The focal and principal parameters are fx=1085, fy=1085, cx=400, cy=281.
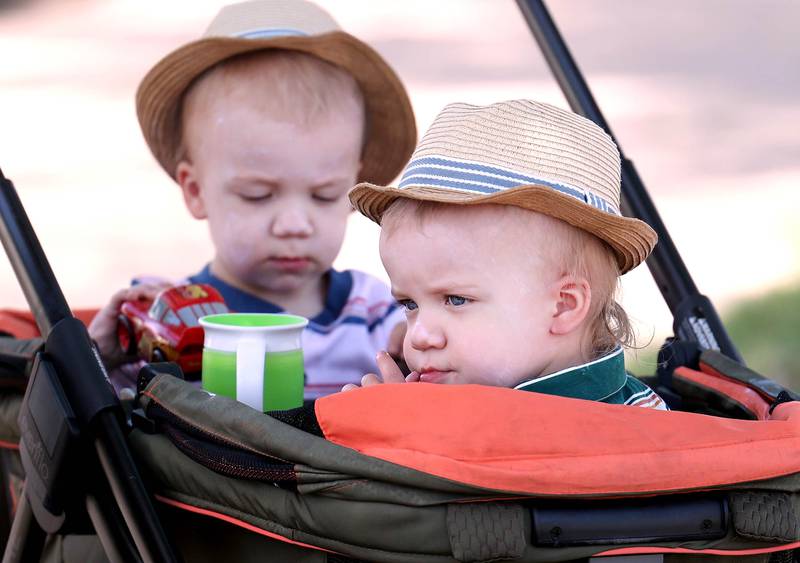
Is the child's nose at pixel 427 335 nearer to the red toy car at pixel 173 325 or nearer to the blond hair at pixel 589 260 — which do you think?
the blond hair at pixel 589 260

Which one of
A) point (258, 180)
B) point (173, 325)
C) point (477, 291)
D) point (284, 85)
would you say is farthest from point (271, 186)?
point (477, 291)

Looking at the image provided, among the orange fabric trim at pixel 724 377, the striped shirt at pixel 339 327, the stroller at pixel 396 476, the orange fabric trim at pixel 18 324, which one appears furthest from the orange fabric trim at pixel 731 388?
the orange fabric trim at pixel 18 324

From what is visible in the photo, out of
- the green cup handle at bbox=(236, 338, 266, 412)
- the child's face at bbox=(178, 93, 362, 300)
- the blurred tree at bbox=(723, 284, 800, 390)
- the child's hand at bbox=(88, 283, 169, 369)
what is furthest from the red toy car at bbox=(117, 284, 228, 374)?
the blurred tree at bbox=(723, 284, 800, 390)

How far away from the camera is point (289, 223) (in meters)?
1.75

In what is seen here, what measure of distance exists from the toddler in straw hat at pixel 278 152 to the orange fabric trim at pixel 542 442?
2.67 feet

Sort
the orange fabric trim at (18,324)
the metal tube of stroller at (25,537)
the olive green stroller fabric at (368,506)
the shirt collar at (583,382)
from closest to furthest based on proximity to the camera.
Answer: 1. the olive green stroller fabric at (368,506)
2. the shirt collar at (583,382)
3. the metal tube of stroller at (25,537)
4. the orange fabric trim at (18,324)

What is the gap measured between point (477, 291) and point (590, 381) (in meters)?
0.15

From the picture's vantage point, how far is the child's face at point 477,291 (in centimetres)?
113

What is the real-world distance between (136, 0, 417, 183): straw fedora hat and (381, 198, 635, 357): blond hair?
0.64 metres

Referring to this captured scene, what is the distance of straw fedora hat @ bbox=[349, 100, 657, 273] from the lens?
1.13 metres

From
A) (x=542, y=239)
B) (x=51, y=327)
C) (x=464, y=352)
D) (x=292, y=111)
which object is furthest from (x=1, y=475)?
(x=542, y=239)

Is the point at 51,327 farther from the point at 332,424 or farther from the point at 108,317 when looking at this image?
the point at 108,317

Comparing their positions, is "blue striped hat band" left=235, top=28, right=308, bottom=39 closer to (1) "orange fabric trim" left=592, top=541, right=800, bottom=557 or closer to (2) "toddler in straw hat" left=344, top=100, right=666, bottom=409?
(2) "toddler in straw hat" left=344, top=100, right=666, bottom=409

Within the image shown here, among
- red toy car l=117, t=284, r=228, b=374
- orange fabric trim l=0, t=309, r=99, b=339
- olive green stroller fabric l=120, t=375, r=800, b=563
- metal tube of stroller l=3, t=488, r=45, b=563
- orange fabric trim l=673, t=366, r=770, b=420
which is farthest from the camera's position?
orange fabric trim l=0, t=309, r=99, b=339
